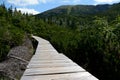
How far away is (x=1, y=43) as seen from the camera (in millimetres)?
15062

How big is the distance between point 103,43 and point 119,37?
2024 mm

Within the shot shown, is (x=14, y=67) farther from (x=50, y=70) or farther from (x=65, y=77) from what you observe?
(x=65, y=77)

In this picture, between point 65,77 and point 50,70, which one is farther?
point 50,70

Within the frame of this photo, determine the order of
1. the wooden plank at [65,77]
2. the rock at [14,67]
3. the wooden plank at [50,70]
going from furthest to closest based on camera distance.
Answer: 1. the rock at [14,67]
2. the wooden plank at [50,70]
3. the wooden plank at [65,77]

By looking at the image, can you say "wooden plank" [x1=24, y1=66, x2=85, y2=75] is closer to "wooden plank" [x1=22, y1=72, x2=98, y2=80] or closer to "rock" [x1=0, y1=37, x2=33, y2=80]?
"wooden plank" [x1=22, y1=72, x2=98, y2=80]

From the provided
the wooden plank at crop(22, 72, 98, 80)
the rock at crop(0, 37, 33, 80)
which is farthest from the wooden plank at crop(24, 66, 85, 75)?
the rock at crop(0, 37, 33, 80)

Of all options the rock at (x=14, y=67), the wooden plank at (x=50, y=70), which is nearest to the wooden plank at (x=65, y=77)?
the wooden plank at (x=50, y=70)

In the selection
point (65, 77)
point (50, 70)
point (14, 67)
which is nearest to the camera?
point (65, 77)

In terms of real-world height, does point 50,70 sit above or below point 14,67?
above

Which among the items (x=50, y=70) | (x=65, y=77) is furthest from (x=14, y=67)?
(x=65, y=77)

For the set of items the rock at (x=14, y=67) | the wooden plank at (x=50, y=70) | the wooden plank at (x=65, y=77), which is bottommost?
the rock at (x=14, y=67)

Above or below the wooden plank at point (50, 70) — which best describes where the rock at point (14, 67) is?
below

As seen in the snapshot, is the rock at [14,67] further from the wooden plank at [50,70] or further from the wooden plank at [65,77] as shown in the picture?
the wooden plank at [65,77]

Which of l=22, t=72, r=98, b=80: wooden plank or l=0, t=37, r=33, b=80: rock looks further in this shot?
l=0, t=37, r=33, b=80: rock
